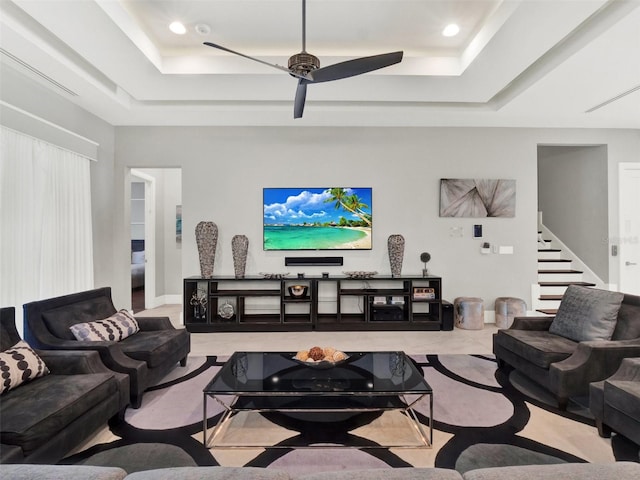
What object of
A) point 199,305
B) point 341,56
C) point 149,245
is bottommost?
point 199,305

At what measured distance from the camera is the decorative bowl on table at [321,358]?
89.3 inches

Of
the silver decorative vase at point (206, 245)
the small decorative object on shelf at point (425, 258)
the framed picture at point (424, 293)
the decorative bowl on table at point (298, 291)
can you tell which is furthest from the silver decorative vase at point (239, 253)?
the small decorative object on shelf at point (425, 258)

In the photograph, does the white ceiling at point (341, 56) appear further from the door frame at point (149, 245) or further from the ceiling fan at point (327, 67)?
the door frame at point (149, 245)

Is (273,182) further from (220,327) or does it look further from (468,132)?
(468,132)

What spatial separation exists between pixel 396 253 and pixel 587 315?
235 centimetres

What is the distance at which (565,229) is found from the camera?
574 cm

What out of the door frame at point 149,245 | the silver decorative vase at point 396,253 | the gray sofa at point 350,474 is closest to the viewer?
the gray sofa at point 350,474

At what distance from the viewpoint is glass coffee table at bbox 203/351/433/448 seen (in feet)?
6.38

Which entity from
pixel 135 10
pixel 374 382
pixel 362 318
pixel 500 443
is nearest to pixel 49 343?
pixel 374 382

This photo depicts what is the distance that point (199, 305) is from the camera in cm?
459

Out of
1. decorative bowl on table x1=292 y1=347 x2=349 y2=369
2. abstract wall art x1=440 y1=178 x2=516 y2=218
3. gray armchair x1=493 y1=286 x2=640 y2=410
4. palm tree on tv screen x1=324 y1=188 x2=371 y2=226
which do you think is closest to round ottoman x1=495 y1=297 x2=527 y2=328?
abstract wall art x1=440 y1=178 x2=516 y2=218

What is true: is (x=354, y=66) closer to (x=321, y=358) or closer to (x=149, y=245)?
(x=321, y=358)

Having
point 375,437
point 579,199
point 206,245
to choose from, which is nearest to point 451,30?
point 375,437

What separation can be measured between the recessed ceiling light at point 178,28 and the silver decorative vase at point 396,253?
3460mm
